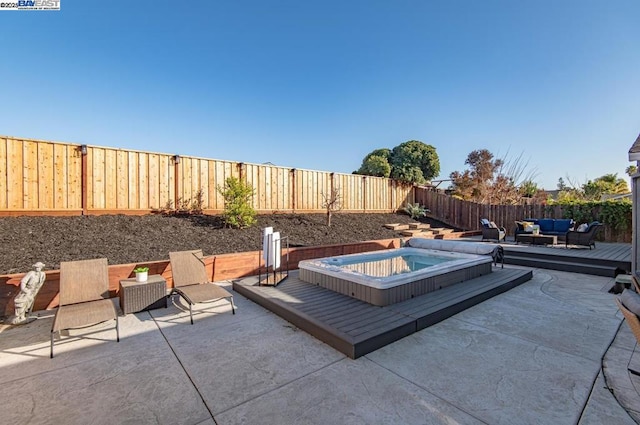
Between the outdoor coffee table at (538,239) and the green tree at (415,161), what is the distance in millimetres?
5908

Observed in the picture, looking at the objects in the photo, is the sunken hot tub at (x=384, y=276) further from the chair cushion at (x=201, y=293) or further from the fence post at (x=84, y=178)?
the fence post at (x=84, y=178)

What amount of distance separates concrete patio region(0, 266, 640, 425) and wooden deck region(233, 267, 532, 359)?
0.40ft

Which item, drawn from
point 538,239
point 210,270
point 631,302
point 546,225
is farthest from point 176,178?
point 546,225

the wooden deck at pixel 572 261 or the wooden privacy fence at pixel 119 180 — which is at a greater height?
the wooden privacy fence at pixel 119 180

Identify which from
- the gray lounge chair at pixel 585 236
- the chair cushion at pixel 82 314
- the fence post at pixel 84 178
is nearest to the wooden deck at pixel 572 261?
the gray lounge chair at pixel 585 236

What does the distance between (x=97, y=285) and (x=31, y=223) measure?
126 inches

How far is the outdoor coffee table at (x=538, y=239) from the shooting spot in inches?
343

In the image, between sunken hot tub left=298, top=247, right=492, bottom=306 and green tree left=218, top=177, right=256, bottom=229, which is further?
green tree left=218, top=177, right=256, bottom=229

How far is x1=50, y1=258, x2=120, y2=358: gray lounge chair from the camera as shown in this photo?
3010 mm

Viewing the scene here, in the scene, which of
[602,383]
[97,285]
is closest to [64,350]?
[97,285]

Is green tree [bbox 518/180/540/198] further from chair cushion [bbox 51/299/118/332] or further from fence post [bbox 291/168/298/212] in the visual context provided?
chair cushion [bbox 51/299/118/332]

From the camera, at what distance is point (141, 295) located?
12.7 ft

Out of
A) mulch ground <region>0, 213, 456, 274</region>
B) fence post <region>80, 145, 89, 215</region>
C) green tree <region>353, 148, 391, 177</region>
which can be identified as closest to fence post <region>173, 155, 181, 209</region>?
mulch ground <region>0, 213, 456, 274</region>

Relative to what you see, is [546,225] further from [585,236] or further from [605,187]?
[605,187]
